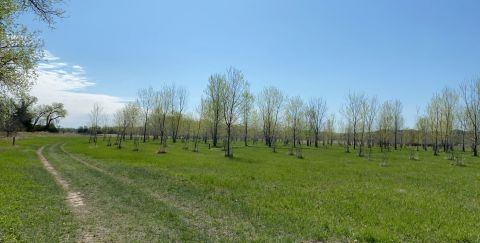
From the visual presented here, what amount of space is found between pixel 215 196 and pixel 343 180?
10174 millimetres

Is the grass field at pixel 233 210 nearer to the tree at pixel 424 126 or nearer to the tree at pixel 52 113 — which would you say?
the tree at pixel 424 126

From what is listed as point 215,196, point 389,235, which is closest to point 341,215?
point 389,235

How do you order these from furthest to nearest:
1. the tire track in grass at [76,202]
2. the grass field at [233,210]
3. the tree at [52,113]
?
the tree at [52,113], the grass field at [233,210], the tire track in grass at [76,202]

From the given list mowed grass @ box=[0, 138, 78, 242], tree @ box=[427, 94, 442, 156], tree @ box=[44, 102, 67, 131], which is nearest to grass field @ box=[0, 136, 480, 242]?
mowed grass @ box=[0, 138, 78, 242]

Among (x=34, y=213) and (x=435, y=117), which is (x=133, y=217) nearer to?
(x=34, y=213)

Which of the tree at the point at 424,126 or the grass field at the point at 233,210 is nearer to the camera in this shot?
the grass field at the point at 233,210

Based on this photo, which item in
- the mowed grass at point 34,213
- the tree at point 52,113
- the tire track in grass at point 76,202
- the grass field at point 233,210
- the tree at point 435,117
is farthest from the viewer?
the tree at point 52,113

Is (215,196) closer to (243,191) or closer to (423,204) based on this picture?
(243,191)

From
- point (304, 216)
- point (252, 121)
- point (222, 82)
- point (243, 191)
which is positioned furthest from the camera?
point (252, 121)

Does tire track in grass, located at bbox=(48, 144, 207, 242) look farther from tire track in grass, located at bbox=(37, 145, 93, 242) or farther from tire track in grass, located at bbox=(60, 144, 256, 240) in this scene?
tire track in grass, located at bbox=(37, 145, 93, 242)

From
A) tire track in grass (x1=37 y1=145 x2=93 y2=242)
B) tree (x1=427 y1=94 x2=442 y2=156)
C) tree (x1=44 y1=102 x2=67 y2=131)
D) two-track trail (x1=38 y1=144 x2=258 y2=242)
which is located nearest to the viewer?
tire track in grass (x1=37 y1=145 x2=93 y2=242)

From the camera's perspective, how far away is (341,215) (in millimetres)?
12492

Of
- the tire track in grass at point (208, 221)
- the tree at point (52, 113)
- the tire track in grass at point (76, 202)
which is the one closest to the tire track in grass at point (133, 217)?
the tire track in grass at point (208, 221)

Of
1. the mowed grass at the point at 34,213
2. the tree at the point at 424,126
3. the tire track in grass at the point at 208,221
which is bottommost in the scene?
the mowed grass at the point at 34,213
